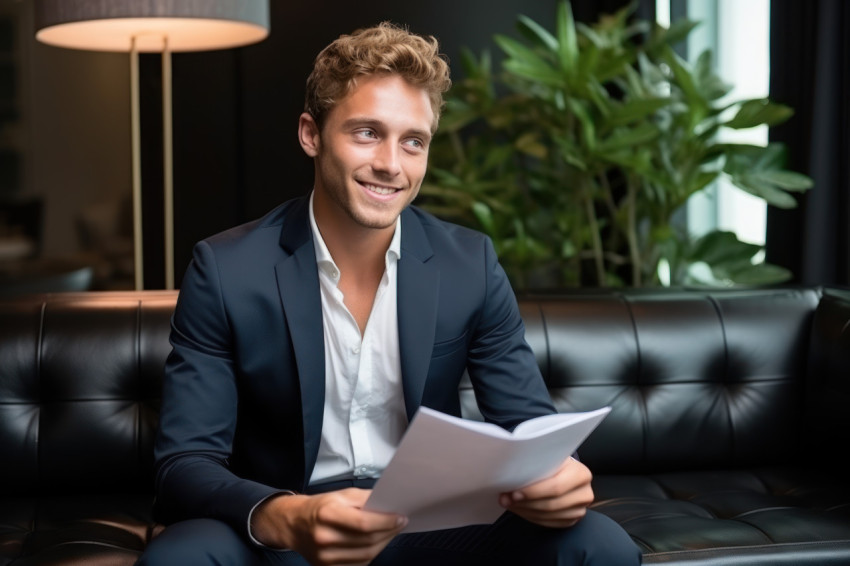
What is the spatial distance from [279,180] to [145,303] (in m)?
2.66

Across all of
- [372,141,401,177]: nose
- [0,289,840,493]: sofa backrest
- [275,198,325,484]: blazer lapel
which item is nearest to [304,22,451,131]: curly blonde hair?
[372,141,401,177]: nose

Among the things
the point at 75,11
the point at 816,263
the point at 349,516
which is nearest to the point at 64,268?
the point at 75,11

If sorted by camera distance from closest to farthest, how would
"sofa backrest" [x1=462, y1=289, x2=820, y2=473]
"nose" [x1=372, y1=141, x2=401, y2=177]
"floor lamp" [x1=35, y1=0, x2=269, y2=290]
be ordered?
"nose" [x1=372, y1=141, x2=401, y2=177], "sofa backrest" [x1=462, y1=289, x2=820, y2=473], "floor lamp" [x1=35, y1=0, x2=269, y2=290]

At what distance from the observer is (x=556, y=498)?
4.56ft

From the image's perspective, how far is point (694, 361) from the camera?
240 cm

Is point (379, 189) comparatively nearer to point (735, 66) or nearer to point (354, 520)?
point (354, 520)

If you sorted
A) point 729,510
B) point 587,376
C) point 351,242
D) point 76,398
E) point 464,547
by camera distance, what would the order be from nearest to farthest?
point 464,547 < point 351,242 < point 729,510 < point 76,398 < point 587,376

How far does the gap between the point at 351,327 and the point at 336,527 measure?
0.52 m

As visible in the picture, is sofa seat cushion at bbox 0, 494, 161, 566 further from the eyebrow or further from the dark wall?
the dark wall

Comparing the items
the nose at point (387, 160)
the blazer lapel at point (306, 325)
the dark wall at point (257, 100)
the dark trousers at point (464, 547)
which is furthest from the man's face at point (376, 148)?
the dark wall at point (257, 100)

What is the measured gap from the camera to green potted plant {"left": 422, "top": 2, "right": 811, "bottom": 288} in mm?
3119

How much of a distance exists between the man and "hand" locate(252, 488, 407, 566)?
0.18m

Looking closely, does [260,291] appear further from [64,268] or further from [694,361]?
[64,268]

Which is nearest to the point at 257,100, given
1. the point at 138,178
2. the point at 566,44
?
the point at 138,178
